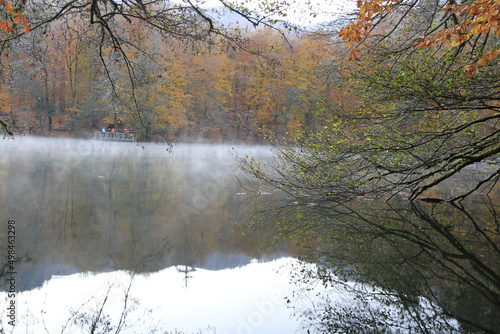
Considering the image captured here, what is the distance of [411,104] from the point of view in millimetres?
7102

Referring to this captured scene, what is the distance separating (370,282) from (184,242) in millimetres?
3001

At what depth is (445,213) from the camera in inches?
352

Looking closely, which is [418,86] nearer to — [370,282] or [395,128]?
[395,128]

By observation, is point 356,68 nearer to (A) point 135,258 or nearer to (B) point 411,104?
(B) point 411,104

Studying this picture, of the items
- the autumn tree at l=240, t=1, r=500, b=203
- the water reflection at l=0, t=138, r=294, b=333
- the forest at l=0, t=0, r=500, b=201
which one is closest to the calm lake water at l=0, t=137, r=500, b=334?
the water reflection at l=0, t=138, r=294, b=333

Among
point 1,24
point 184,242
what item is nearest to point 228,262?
point 184,242

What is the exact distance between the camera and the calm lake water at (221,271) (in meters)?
3.80

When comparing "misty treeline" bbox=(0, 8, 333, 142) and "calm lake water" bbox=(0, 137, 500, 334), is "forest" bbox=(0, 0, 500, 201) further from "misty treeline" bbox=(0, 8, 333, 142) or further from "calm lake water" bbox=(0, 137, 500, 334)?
"misty treeline" bbox=(0, 8, 333, 142)

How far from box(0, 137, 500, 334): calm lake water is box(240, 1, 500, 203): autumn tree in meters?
1.08

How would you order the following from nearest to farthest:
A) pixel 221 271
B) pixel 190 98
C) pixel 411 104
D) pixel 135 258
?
pixel 221 271 → pixel 135 258 → pixel 411 104 → pixel 190 98

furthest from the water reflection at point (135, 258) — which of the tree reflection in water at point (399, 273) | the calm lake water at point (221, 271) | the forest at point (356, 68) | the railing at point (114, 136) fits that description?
the railing at point (114, 136)

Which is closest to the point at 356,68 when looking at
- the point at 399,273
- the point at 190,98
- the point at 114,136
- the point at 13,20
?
the point at 399,273

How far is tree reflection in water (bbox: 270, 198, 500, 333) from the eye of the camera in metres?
3.80

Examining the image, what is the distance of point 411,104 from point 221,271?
450cm
